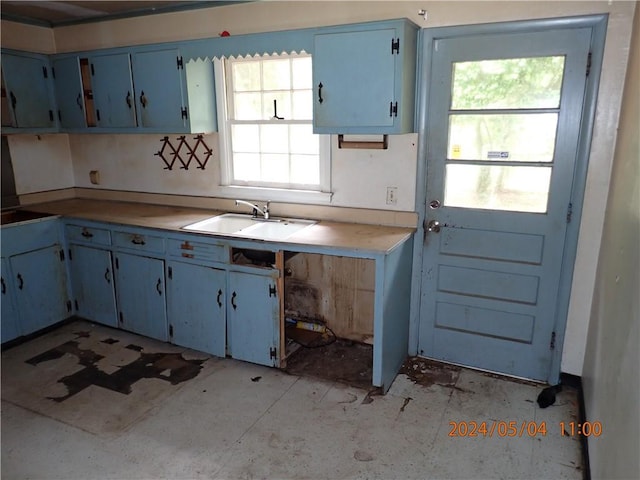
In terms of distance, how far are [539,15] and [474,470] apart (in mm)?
2363

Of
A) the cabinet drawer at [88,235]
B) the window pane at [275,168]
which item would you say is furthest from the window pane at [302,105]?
the cabinet drawer at [88,235]

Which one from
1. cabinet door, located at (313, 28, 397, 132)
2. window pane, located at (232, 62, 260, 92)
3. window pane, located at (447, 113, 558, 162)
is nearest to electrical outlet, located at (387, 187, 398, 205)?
window pane, located at (447, 113, 558, 162)

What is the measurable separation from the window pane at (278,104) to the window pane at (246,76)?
124 mm

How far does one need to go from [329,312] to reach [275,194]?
0.98 meters

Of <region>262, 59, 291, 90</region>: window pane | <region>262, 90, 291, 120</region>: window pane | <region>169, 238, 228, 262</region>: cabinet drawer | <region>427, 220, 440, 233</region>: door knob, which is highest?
<region>262, 59, 291, 90</region>: window pane

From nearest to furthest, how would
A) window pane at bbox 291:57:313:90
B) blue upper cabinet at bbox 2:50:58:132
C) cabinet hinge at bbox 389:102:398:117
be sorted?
cabinet hinge at bbox 389:102:398:117
window pane at bbox 291:57:313:90
blue upper cabinet at bbox 2:50:58:132

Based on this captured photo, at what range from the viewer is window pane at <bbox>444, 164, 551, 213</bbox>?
2672 millimetres

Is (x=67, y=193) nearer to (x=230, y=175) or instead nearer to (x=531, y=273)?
(x=230, y=175)

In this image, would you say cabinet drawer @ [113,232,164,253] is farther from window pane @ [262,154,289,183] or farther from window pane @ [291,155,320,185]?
window pane @ [291,155,320,185]

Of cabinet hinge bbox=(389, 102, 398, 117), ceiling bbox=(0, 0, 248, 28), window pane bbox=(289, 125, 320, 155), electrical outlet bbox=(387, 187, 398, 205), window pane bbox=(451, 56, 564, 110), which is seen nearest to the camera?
window pane bbox=(451, 56, 564, 110)

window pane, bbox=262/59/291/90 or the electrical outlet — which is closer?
the electrical outlet

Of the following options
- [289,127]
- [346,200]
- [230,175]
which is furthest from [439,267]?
[230,175]

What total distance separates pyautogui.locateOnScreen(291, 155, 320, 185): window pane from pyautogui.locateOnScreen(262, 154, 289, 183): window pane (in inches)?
2.4

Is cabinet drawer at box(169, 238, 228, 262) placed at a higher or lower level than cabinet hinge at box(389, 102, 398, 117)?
lower
